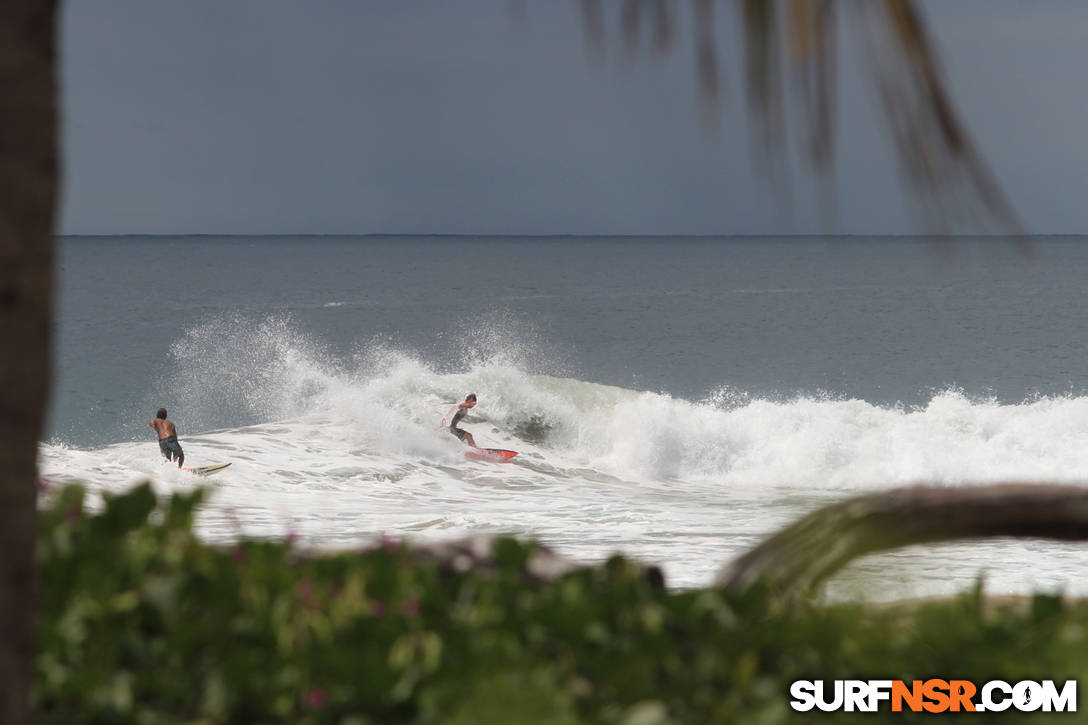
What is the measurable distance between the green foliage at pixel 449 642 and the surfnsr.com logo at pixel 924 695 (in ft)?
0.10

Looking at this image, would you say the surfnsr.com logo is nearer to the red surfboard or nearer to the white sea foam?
the white sea foam

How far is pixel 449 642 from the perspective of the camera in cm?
267

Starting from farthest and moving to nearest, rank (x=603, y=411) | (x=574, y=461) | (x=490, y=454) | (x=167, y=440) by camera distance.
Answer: (x=603, y=411) → (x=574, y=461) → (x=490, y=454) → (x=167, y=440)

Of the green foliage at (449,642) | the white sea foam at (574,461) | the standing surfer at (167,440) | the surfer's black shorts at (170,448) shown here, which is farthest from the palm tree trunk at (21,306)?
the surfer's black shorts at (170,448)

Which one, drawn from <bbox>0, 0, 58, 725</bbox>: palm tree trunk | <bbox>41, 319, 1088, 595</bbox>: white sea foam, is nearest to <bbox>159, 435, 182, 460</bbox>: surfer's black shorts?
<bbox>41, 319, 1088, 595</bbox>: white sea foam

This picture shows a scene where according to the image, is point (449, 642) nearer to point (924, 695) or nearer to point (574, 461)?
point (924, 695)

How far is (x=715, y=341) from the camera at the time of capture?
2410 inches

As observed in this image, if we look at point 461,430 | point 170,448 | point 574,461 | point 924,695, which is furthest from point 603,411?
point 924,695

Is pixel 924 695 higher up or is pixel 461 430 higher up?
pixel 924 695

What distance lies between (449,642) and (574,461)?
2360 cm

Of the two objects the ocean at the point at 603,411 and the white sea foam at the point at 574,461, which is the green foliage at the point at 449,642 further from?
the white sea foam at the point at 574,461

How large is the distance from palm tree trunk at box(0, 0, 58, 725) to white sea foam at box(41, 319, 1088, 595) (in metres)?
11.0

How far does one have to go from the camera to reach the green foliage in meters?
2.41

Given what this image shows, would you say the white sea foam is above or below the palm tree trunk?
below
